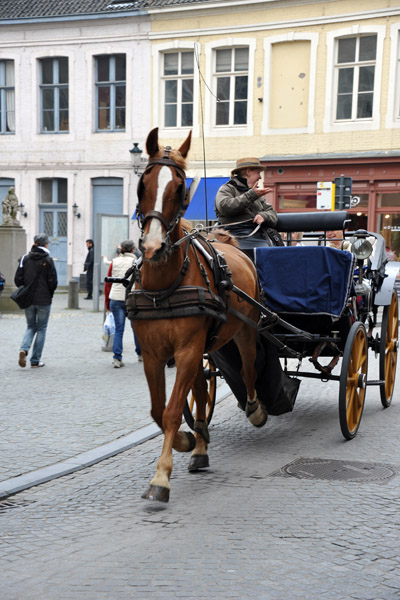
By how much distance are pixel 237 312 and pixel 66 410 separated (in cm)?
284

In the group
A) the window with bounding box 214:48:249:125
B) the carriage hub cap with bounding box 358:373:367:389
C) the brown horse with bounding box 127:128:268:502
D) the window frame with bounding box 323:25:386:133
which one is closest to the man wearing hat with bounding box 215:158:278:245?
the brown horse with bounding box 127:128:268:502

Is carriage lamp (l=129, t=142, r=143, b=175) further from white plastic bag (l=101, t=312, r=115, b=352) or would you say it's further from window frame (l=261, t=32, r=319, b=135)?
white plastic bag (l=101, t=312, r=115, b=352)

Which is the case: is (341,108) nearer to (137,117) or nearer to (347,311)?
(137,117)

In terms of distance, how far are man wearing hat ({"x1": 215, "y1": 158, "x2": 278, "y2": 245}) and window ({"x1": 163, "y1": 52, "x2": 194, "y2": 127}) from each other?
59.4 feet

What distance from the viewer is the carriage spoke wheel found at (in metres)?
6.21

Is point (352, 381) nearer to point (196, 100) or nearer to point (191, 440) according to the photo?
point (191, 440)

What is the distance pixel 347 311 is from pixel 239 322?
1.39 metres

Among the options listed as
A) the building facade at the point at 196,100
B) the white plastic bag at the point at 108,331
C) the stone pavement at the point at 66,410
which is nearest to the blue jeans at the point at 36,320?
the stone pavement at the point at 66,410

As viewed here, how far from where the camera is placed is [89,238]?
25.5 meters

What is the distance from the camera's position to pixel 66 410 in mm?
7715

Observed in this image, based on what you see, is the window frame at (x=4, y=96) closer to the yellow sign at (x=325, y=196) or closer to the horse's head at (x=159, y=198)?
the yellow sign at (x=325, y=196)

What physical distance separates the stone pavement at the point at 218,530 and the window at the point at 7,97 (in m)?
22.3

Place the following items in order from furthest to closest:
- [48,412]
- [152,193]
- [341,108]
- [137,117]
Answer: [137,117] < [341,108] < [48,412] < [152,193]

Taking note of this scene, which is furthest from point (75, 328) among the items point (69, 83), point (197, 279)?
point (69, 83)
